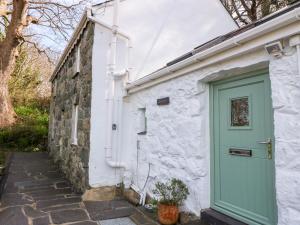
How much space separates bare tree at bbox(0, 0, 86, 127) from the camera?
11.7m

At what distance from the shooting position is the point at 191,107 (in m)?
3.98

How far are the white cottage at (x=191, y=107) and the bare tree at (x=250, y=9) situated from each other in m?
2.76

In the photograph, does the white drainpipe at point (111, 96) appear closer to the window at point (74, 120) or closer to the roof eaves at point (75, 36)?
the roof eaves at point (75, 36)

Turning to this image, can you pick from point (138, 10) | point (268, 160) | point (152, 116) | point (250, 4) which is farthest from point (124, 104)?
point (250, 4)

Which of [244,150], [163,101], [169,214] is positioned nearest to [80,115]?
[163,101]

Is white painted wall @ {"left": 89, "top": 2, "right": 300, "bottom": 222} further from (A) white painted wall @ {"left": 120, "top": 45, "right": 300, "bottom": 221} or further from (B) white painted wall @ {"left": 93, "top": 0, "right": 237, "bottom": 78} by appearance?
(B) white painted wall @ {"left": 93, "top": 0, "right": 237, "bottom": 78}

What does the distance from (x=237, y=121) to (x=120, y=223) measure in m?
2.44

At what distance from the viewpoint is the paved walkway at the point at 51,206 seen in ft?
14.2

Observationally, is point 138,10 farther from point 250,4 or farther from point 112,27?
point 250,4

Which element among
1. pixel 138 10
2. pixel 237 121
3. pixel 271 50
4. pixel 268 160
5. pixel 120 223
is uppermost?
pixel 138 10

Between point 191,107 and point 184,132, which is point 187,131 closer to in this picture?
point 184,132

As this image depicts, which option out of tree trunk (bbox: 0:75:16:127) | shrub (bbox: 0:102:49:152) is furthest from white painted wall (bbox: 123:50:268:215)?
tree trunk (bbox: 0:75:16:127)

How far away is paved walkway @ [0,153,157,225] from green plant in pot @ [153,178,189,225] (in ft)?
1.24

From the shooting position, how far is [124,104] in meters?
5.95
